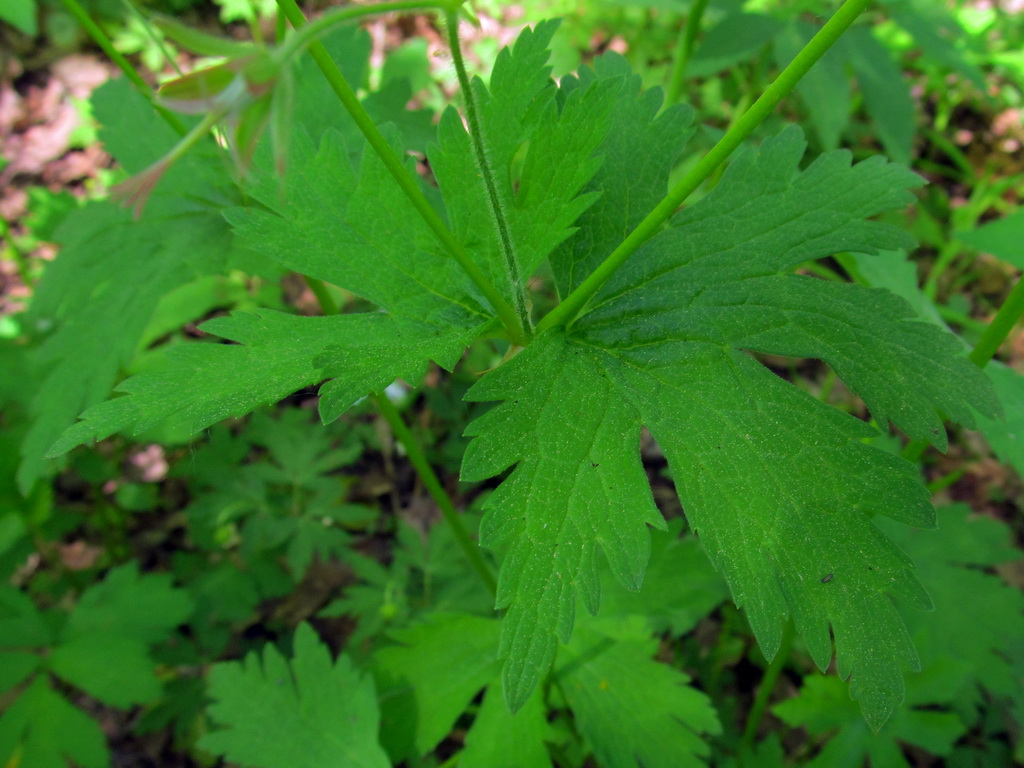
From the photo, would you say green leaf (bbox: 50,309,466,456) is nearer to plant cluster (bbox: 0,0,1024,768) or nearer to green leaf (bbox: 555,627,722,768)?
plant cluster (bbox: 0,0,1024,768)

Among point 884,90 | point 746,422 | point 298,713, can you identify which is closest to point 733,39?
point 884,90

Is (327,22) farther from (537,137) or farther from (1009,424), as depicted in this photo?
(1009,424)

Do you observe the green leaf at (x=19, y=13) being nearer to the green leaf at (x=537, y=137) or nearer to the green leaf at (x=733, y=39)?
the green leaf at (x=537, y=137)

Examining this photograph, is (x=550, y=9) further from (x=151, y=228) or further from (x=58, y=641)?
(x=58, y=641)

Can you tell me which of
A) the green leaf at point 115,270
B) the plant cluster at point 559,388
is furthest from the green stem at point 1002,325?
the green leaf at point 115,270

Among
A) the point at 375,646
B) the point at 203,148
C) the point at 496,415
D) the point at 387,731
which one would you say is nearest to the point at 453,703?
the point at 387,731

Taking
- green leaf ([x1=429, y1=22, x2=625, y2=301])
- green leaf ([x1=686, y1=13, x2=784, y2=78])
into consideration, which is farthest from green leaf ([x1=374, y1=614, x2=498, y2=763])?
green leaf ([x1=686, y1=13, x2=784, y2=78])
